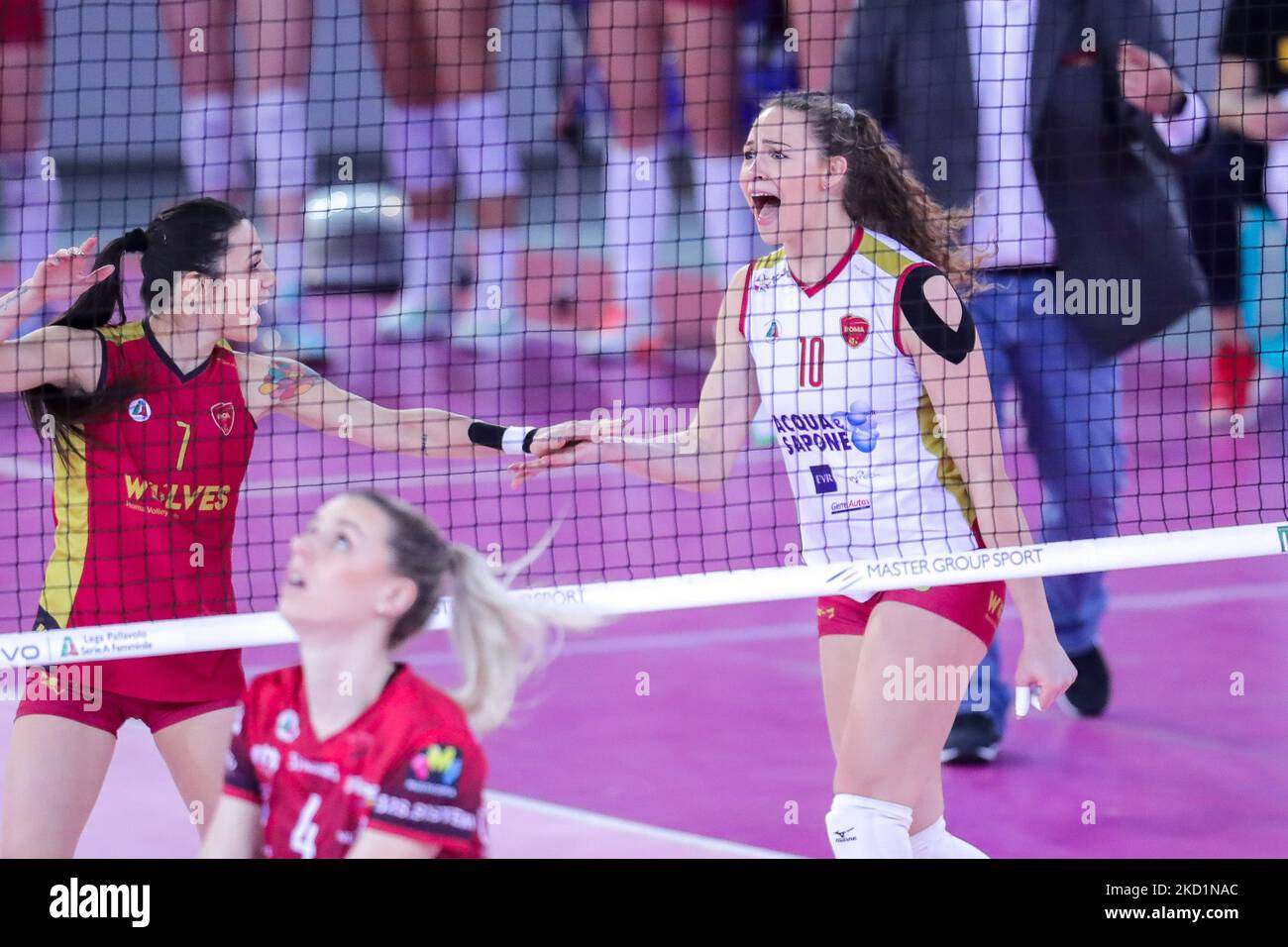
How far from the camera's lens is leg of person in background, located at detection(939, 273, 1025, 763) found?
562 centimetres

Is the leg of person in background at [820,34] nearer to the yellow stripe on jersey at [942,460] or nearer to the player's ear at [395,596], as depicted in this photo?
the yellow stripe on jersey at [942,460]

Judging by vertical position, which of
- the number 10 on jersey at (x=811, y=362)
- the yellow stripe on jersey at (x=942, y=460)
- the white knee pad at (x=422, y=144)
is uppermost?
the white knee pad at (x=422, y=144)

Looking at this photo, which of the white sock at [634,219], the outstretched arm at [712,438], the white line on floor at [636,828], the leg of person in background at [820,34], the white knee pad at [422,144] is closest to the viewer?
the outstretched arm at [712,438]

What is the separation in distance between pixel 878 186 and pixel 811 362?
0.56m

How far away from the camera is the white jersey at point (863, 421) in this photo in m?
3.99

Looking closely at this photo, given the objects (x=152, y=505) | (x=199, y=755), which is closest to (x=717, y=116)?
A: (x=152, y=505)

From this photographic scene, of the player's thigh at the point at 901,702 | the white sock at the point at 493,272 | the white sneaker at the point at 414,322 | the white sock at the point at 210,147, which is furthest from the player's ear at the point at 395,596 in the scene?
the white sock at the point at 493,272

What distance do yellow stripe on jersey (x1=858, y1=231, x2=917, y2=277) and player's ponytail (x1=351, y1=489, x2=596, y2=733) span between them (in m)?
1.42

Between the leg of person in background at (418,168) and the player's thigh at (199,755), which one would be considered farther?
the leg of person in background at (418,168)

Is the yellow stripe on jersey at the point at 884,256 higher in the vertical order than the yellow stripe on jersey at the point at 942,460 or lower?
higher

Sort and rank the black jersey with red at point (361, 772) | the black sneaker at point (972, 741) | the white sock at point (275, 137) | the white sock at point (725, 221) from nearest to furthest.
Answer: the black jersey with red at point (361, 772)
the black sneaker at point (972, 741)
the white sock at point (275, 137)
the white sock at point (725, 221)

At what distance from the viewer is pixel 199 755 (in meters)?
3.83

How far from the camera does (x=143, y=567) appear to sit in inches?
155
